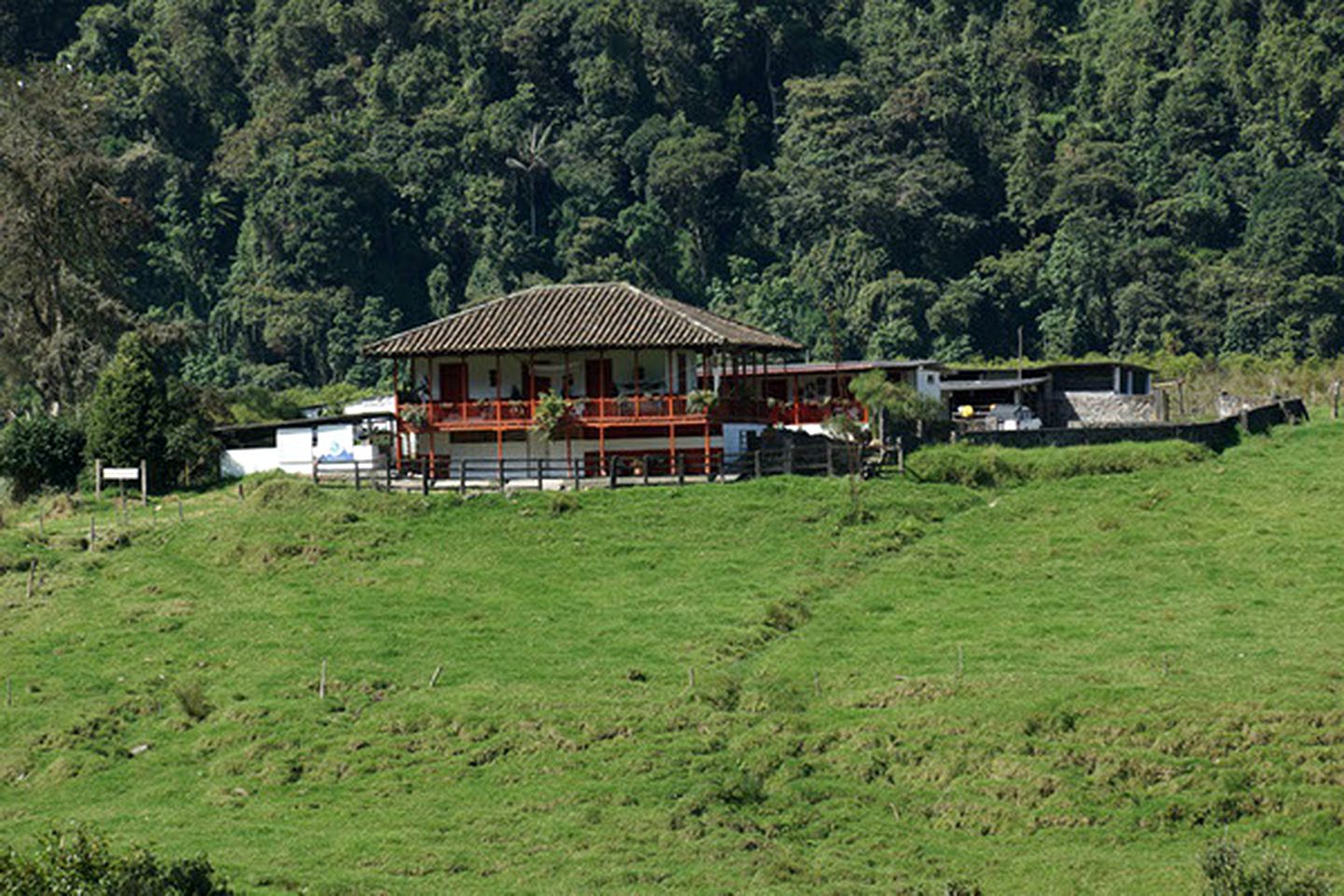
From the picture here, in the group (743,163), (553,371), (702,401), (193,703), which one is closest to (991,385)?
(702,401)

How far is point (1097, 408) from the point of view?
90.9 m

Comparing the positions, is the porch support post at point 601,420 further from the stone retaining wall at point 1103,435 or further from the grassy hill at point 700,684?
the stone retaining wall at point 1103,435

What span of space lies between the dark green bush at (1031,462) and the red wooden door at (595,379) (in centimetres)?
1078

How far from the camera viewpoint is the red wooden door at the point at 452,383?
74.8 m

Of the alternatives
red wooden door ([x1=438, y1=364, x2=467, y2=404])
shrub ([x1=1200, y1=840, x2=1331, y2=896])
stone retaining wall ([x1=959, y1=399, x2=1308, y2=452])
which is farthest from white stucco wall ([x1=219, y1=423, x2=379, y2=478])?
shrub ([x1=1200, y1=840, x2=1331, y2=896])

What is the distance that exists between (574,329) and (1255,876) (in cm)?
4094

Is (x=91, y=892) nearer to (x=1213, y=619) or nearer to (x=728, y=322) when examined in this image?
(x=1213, y=619)

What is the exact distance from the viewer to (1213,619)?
54.3 meters

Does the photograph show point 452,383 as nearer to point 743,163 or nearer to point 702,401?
point 702,401

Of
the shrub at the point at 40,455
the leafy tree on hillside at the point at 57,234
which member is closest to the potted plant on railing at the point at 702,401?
the shrub at the point at 40,455

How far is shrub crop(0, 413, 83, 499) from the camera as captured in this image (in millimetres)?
74188

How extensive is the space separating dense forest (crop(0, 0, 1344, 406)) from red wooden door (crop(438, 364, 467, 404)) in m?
65.5

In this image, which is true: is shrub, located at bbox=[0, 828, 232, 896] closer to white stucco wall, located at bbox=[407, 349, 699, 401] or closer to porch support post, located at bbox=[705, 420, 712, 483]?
porch support post, located at bbox=[705, 420, 712, 483]

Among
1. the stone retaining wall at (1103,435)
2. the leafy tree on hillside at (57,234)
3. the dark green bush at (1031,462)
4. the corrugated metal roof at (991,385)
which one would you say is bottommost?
the dark green bush at (1031,462)
